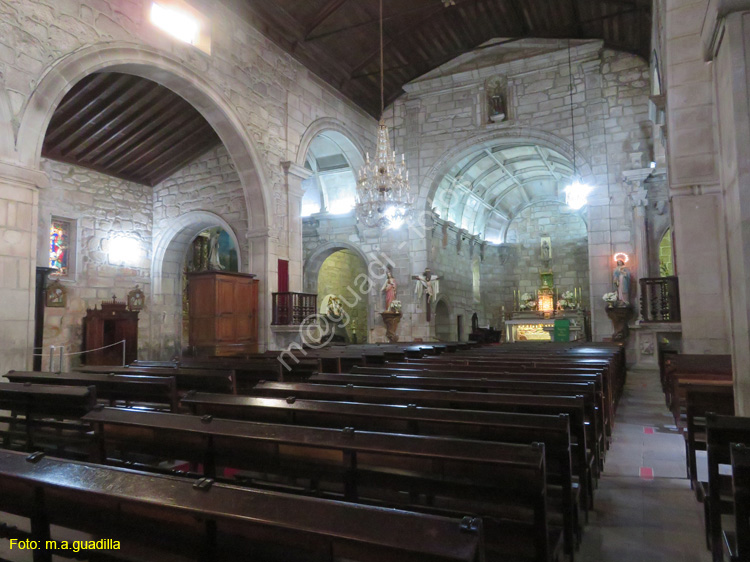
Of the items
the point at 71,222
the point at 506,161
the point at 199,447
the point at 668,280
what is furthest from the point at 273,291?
the point at 506,161

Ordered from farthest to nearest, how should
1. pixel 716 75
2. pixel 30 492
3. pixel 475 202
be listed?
pixel 475 202, pixel 716 75, pixel 30 492

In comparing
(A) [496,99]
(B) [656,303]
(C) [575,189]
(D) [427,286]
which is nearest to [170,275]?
(D) [427,286]

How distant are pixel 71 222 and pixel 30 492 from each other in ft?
38.8

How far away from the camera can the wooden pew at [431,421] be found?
89.0 inches

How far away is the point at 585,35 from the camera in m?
13.4

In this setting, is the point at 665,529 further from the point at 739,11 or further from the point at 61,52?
the point at 61,52

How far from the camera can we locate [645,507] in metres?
3.13

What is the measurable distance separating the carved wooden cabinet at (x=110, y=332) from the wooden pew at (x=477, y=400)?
30.8ft

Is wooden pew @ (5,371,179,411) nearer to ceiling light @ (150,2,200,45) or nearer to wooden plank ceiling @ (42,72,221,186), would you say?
ceiling light @ (150,2,200,45)

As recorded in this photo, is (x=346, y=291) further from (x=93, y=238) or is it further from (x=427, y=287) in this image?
(x=93, y=238)

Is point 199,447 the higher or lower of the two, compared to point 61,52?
lower

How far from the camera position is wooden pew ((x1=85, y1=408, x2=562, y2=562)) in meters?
1.83

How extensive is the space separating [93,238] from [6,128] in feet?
20.7

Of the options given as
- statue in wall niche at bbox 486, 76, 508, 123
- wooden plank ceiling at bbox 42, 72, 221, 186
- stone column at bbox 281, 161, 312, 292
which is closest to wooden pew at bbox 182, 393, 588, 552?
stone column at bbox 281, 161, 312, 292
